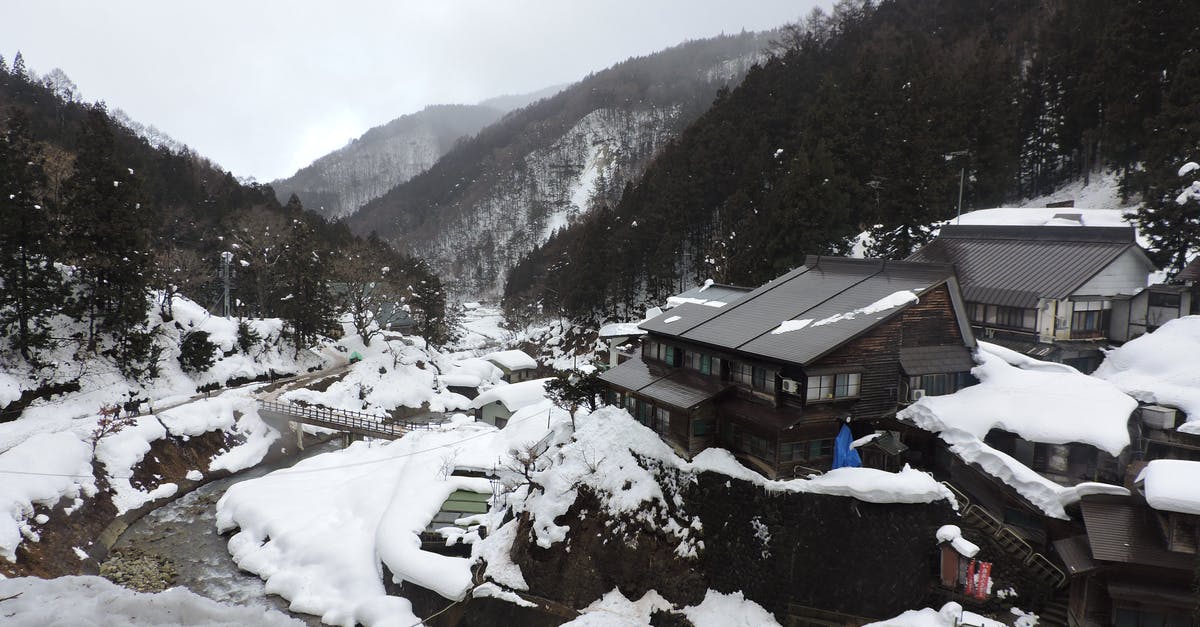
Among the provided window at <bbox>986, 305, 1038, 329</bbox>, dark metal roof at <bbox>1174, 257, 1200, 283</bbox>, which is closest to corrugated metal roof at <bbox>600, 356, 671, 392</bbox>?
window at <bbox>986, 305, 1038, 329</bbox>

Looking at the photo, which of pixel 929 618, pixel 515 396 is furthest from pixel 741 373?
pixel 515 396

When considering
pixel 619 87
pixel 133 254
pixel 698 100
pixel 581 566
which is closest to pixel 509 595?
pixel 581 566

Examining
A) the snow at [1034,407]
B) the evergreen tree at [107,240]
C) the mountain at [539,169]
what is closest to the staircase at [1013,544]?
the snow at [1034,407]

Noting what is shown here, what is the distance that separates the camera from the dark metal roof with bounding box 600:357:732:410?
648 inches

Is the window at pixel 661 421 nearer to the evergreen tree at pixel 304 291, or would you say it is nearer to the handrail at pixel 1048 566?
the handrail at pixel 1048 566

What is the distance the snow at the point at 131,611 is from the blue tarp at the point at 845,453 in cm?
1351

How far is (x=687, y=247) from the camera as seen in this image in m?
49.7

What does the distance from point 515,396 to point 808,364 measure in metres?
23.1

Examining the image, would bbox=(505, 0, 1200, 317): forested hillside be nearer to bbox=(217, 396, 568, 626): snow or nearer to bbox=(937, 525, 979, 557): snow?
bbox=(937, 525, 979, 557): snow

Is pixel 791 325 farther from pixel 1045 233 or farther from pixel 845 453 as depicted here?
pixel 1045 233

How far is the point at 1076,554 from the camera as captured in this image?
41.1 feet

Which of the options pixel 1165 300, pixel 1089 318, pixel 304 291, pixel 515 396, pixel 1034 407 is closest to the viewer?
pixel 1034 407

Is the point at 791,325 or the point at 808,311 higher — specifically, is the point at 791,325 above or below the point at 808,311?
below

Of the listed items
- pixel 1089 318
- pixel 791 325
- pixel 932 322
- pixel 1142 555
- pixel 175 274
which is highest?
pixel 175 274
